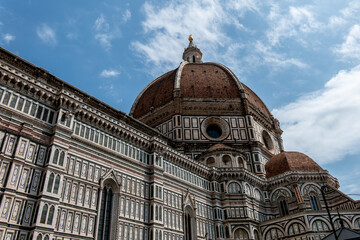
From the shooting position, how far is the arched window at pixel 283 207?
39519mm

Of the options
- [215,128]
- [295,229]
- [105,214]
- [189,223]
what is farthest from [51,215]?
[215,128]

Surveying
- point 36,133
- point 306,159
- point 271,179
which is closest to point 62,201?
point 36,133

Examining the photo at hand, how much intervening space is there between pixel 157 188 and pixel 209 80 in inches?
1157

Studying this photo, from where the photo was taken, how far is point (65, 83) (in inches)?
1127

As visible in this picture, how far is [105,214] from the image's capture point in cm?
2448

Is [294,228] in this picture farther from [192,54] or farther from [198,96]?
[192,54]

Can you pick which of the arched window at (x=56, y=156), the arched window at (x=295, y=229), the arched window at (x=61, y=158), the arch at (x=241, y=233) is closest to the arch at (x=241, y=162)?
the arch at (x=241, y=233)

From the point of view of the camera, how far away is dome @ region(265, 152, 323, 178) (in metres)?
41.0

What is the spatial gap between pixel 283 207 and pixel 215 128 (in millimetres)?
15619

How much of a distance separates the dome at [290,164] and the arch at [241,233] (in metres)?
10.8

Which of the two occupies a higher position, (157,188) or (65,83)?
(65,83)

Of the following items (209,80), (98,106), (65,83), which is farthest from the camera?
(209,80)

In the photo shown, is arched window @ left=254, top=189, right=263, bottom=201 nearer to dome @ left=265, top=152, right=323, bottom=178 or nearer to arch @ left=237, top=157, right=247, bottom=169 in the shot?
arch @ left=237, top=157, right=247, bottom=169

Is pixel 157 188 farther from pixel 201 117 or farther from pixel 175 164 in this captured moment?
pixel 201 117
